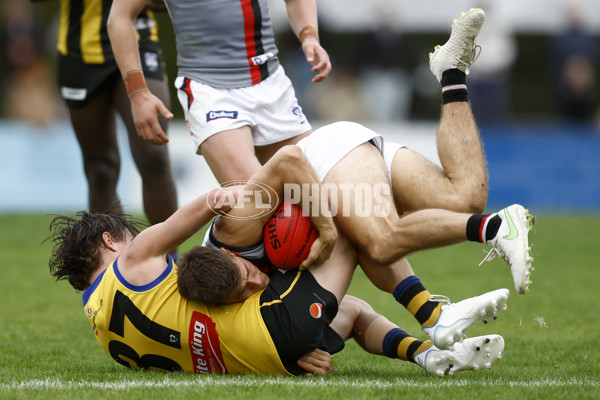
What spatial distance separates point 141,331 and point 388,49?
1072 centimetres

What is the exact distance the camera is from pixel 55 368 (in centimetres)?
453

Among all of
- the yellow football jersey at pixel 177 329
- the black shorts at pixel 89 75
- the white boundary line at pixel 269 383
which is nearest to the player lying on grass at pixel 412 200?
the white boundary line at pixel 269 383

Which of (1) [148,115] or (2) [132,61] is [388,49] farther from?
(1) [148,115]

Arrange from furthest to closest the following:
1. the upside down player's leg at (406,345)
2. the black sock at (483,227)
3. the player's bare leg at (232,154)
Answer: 1. the player's bare leg at (232,154)
2. the upside down player's leg at (406,345)
3. the black sock at (483,227)

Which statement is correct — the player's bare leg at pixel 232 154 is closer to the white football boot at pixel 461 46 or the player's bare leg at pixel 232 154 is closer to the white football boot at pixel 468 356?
the white football boot at pixel 461 46

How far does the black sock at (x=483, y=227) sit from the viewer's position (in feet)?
13.9

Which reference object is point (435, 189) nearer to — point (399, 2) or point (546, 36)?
point (399, 2)

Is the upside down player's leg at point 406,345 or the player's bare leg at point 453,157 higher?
the player's bare leg at point 453,157

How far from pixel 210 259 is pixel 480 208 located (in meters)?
1.52

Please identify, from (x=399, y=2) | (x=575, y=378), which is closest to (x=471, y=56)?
(x=575, y=378)

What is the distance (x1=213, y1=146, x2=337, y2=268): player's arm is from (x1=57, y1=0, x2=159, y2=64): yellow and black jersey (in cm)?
235

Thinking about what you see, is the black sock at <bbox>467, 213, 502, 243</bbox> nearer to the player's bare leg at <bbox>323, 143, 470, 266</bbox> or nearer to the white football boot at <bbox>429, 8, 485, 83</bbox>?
the player's bare leg at <bbox>323, 143, 470, 266</bbox>

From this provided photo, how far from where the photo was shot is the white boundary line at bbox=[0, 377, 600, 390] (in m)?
3.95

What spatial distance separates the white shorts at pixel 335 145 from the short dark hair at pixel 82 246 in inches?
43.5
